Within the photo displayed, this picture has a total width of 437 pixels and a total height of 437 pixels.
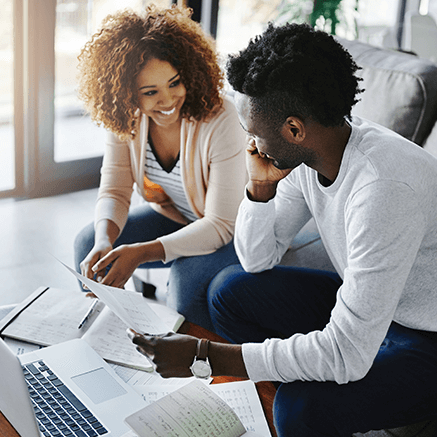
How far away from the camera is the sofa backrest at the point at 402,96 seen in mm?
1674

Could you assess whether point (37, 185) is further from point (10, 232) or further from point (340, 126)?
point (340, 126)

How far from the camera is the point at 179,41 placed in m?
1.49

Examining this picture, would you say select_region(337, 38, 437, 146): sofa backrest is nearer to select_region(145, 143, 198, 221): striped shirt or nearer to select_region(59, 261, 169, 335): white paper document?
select_region(145, 143, 198, 221): striped shirt

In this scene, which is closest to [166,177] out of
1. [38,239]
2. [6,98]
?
[38,239]

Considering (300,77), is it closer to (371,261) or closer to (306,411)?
(371,261)

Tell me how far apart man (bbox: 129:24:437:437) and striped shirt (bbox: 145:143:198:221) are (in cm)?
57

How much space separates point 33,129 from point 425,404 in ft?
8.04

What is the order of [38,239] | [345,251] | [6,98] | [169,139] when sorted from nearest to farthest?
1. [345,251]
2. [169,139]
3. [38,239]
4. [6,98]

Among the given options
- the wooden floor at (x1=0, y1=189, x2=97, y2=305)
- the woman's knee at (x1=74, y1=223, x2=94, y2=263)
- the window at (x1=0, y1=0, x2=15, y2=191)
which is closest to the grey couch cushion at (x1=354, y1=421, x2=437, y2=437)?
the woman's knee at (x1=74, y1=223, x2=94, y2=263)

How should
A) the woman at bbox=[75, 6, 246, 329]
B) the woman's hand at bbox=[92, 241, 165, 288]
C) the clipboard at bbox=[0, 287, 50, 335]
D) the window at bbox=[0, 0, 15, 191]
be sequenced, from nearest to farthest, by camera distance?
the clipboard at bbox=[0, 287, 50, 335]
the woman's hand at bbox=[92, 241, 165, 288]
the woman at bbox=[75, 6, 246, 329]
the window at bbox=[0, 0, 15, 191]

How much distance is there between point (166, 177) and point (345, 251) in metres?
0.68

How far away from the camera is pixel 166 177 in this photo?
1664mm

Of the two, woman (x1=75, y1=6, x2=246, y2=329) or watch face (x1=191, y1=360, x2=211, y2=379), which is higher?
woman (x1=75, y1=6, x2=246, y2=329)

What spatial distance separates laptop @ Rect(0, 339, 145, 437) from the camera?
2.92ft
